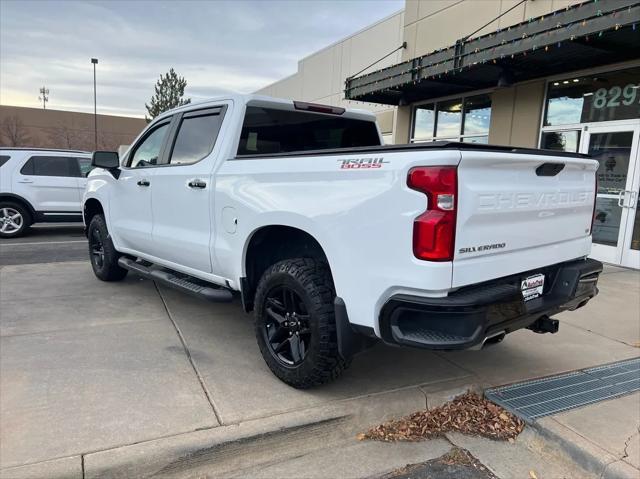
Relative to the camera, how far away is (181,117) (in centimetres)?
454

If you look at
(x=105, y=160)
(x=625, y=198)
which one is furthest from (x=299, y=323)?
(x=625, y=198)

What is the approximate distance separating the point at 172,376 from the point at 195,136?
2.06 m

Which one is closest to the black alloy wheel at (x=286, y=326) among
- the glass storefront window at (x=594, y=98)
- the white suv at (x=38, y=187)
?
the glass storefront window at (x=594, y=98)

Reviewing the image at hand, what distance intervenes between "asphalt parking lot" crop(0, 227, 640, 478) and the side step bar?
445 mm

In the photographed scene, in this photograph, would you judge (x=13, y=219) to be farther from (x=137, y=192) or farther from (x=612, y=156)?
(x=612, y=156)

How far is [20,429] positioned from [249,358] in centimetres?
160


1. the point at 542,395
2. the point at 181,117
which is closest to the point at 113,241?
the point at 181,117

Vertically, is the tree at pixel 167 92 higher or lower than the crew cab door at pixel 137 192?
higher

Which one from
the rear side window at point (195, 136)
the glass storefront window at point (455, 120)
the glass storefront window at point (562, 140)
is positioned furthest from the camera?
the glass storefront window at point (455, 120)

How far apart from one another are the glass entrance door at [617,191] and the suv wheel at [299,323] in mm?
6448

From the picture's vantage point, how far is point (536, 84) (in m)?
9.20

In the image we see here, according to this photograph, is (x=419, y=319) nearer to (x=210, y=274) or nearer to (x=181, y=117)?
(x=210, y=274)

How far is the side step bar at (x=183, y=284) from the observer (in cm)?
379

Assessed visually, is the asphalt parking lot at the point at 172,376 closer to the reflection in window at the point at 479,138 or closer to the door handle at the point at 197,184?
the door handle at the point at 197,184
